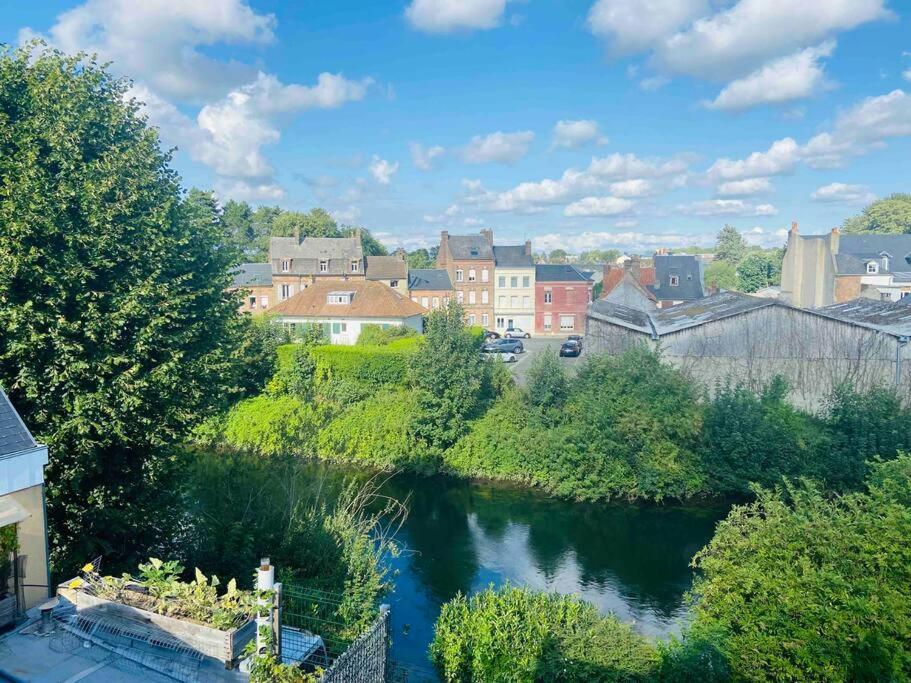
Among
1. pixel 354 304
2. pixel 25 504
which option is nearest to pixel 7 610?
pixel 25 504

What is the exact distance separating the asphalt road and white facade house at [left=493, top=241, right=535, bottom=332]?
2.55m

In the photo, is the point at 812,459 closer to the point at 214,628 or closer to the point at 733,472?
the point at 733,472

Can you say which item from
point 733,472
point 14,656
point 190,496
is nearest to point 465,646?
point 14,656

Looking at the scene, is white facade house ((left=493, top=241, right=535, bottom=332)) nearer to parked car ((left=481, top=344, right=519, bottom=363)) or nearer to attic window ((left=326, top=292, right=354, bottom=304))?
parked car ((left=481, top=344, right=519, bottom=363))

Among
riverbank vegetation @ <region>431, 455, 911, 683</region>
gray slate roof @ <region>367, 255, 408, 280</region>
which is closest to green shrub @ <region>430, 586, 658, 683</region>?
riverbank vegetation @ <region>431, 455, 911, 683</region>

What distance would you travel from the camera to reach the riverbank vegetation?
7973 mm

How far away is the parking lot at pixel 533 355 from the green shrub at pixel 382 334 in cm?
572

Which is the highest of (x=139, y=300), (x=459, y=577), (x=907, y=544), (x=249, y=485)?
(x=139, y=300)

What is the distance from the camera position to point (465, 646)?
9.69 meters

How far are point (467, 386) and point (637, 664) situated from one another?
1413cm

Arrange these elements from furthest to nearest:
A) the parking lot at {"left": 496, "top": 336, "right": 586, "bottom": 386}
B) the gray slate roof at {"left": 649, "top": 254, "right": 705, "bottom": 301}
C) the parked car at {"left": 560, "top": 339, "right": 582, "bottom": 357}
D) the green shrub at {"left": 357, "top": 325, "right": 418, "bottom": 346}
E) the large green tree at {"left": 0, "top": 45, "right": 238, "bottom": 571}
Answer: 1. the gray slate roof at {"left": 649, "top": 254, "right": 705, "bottom": 301}
2. the parked car at {"left": 560, "top": 339, "right": 582, "bottom": 357}
3. the green shrub at {"left": 357, "top": 325, "right": 418, "bottom": 346}
4. the parking lot at {"left": 496, "top": 336, "right": 586, "bottom": 386}
5. the large green tree at {"left": 0, "top": 45, "right": 238, "bottom": 571}

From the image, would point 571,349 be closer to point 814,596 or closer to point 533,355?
point 533,355

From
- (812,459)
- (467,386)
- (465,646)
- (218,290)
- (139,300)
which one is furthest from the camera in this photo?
(467,386)

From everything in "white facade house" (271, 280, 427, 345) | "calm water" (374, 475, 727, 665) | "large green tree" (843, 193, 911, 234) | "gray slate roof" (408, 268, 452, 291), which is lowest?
"calm water" (374, 475, 727, 665)
